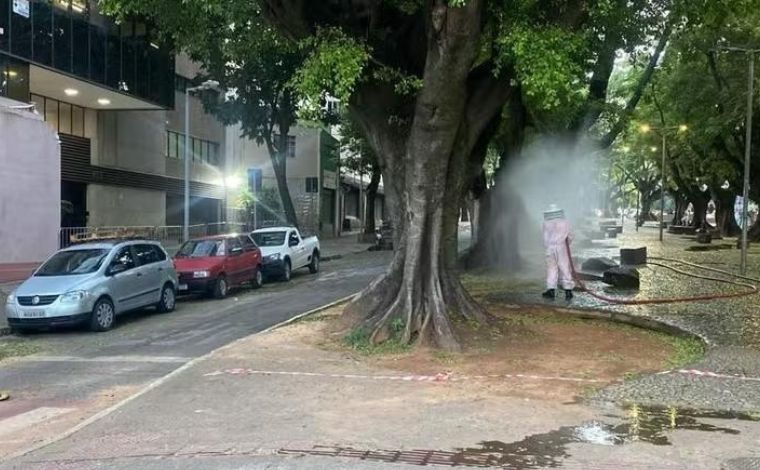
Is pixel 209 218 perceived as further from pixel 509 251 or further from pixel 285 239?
pixel 509 251

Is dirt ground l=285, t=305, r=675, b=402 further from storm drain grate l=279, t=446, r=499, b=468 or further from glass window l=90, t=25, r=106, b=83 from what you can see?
glass window l=90, t=25, r=106, b=83

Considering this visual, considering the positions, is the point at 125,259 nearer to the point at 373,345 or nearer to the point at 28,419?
the point at 373,345

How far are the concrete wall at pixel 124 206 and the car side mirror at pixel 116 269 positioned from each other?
1615 centimetres

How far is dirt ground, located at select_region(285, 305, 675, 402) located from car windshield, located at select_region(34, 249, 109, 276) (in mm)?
4589

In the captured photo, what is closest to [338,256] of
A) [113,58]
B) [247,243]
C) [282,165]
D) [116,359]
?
[282,165]

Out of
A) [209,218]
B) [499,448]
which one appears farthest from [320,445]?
[209,218]

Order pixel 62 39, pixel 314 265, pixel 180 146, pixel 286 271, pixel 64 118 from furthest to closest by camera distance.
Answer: pixel 180 146, pixel 64 118, pixel 314 265, pixel 62 39, pixel 286 271

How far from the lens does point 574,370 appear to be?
8633 mm

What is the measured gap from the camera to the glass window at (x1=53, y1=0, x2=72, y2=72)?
76.0 ft

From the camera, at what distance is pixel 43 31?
74.1 ft

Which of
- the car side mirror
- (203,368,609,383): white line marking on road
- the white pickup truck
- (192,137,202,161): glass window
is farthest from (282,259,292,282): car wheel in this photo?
(192,137,202,161): glass window

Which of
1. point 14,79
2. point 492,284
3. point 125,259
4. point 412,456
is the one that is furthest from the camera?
point 14,79

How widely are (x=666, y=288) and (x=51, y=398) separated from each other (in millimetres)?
12564

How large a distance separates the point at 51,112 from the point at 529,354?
23401 millimetres
